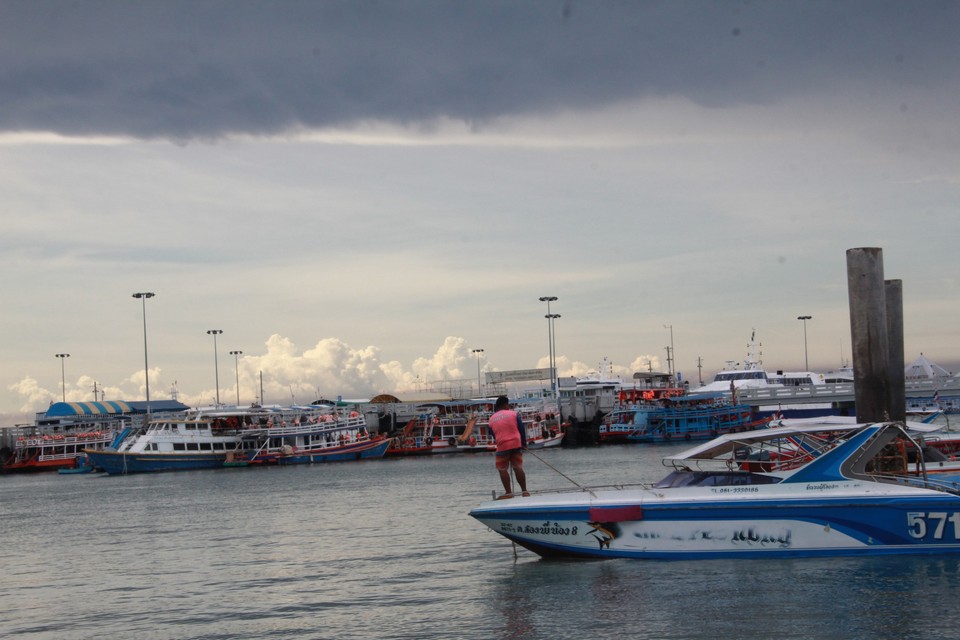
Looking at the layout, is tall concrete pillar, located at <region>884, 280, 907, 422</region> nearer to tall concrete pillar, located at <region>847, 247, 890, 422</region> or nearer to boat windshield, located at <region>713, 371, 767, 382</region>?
tall concrete pillar, located at <region>847, 247, 890, 422</region>

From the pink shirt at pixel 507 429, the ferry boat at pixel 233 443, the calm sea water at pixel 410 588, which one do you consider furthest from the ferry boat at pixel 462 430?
the pink shirt at pixel 507 429

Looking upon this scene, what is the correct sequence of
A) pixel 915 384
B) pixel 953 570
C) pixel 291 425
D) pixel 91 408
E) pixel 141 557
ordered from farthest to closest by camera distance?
1. pixel 91 408
2. pixel 915 384
3. pixel 291 425
4. pixel 141 557
5. pixel 953 570

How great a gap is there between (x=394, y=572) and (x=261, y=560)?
175 inches

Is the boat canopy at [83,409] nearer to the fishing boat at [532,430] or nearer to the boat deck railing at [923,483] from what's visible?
the fishing boat at [532,430]

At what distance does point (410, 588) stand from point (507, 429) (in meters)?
3.18

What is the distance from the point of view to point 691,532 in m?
17.1

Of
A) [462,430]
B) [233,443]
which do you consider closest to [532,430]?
Answer: [462,430]

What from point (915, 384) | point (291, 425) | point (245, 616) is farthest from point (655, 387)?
point (245, 616)

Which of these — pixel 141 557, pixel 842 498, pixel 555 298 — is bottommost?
pixel 141 557

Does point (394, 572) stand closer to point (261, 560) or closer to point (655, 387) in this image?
point (261, 560)

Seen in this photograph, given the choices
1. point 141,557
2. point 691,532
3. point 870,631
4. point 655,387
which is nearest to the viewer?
point 870,631

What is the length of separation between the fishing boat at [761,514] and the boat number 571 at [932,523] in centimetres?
2

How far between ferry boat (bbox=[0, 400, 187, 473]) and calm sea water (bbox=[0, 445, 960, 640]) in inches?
2135

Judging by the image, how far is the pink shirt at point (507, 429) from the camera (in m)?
18.3
